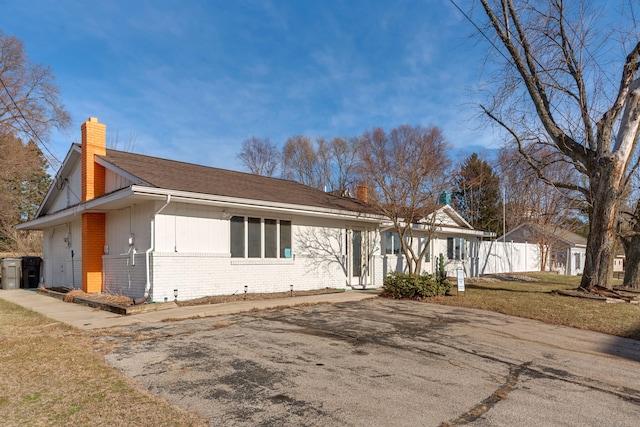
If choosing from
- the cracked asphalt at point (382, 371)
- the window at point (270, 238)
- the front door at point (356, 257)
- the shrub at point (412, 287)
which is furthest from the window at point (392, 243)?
the cracked asphalt at point (382, 371)

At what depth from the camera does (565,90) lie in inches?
516

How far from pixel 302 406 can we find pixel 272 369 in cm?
129

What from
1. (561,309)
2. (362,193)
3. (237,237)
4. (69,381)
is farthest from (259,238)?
(561,309)

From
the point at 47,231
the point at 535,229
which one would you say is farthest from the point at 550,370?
the point at 535,229

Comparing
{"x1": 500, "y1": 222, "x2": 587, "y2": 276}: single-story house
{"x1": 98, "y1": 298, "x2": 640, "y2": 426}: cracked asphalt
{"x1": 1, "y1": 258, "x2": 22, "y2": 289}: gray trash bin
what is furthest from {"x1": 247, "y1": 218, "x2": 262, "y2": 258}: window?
{"x1": 500, "y1": 222, "x2": 587, "y2": 276}: single-story house

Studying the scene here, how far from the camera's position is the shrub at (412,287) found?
485 inches

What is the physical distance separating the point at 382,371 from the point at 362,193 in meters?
11.4

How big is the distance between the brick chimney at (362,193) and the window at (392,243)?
6.30 feet

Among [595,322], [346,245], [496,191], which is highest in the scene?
[496,191]

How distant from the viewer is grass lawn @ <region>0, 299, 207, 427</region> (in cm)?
364

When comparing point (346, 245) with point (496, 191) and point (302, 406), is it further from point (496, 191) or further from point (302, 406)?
point (496, 191)

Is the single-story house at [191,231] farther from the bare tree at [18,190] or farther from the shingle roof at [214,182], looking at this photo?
the bare tree at [18,190]

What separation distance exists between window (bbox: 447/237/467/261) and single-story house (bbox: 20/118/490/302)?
566 centimetres

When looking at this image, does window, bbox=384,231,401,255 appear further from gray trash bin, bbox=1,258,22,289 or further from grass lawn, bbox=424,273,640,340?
gray trash bin, bbox=1,258,22,289
